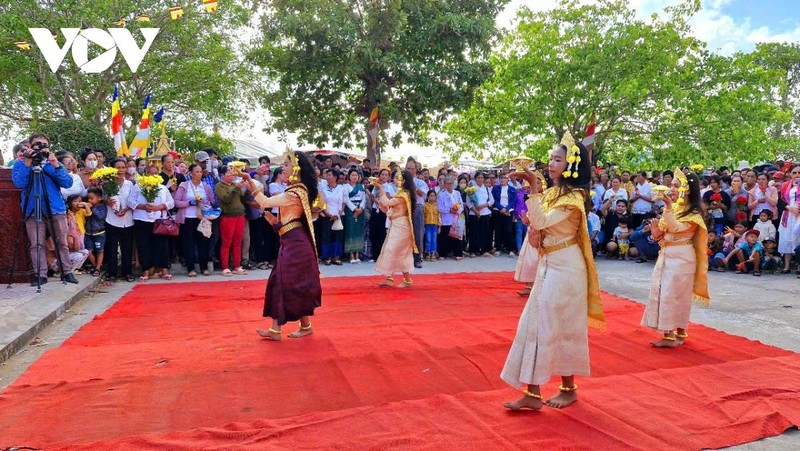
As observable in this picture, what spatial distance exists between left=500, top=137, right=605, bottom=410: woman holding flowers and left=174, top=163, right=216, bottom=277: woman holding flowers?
6865mm

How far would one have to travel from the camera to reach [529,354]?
3.80 metres

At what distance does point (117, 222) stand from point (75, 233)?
737 millimetres

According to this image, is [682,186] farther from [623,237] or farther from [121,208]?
[121,208]

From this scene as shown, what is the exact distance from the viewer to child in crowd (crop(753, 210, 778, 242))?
35.3 ft

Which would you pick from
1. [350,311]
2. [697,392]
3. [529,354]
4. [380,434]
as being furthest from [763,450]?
[350,311]

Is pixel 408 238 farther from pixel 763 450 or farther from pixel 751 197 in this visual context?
pixel 751 197

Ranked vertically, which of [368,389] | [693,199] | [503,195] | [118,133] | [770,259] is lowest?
[368,389]

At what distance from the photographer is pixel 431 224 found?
39.5 feet

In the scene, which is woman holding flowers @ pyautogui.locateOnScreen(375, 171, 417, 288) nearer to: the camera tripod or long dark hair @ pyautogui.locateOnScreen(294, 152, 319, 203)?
long dark hair @ pyautogui.locateOnScreen(294, 152, 319, 203)

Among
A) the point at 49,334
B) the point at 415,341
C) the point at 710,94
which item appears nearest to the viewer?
the point at 415,341

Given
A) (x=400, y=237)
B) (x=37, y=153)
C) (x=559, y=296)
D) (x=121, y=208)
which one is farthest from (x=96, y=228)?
(x=559, y=296)

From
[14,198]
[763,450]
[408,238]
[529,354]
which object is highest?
[14,198]

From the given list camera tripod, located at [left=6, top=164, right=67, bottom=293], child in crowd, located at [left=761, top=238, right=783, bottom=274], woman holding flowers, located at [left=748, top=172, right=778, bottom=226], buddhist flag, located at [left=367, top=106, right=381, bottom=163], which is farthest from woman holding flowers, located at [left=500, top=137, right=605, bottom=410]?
buddhist flag, located at [left=367, top=106, right=381, bottom=163]

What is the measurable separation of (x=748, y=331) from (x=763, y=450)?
3235 millimetres
